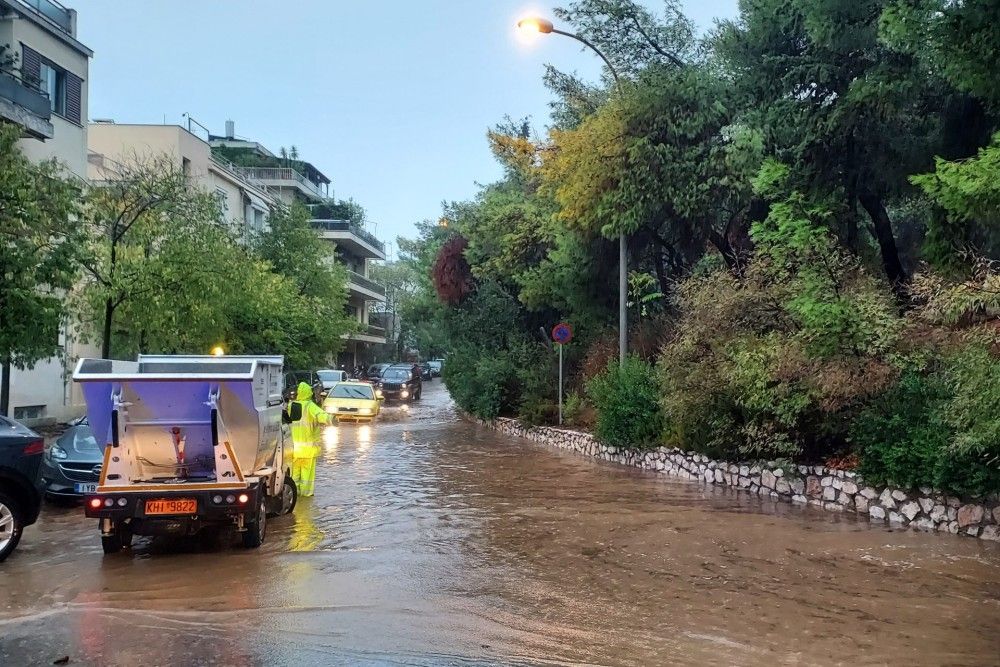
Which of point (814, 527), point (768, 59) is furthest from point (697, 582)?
point (768, 59)

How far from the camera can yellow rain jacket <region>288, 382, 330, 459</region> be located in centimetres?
1212

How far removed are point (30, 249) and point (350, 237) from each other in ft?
168

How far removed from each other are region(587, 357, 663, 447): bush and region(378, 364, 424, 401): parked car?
2890cm

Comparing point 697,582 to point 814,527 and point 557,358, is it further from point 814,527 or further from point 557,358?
point 557,358

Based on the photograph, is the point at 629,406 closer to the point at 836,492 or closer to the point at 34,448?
the point at 836,492

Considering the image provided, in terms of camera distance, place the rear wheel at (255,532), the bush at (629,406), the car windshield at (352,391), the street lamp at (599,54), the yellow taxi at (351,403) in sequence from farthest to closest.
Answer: the car windshield at (352,391) → the yellow taxi at (351,403) → the bush at (629,406) → the street lamp at (599,54) → the rear wheel at (255,532)

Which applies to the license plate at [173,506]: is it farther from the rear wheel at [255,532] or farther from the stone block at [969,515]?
the stone block at [969,515]

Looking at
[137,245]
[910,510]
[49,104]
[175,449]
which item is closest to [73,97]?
[49,104]

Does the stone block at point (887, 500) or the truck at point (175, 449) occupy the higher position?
the truck at point (175, 449)

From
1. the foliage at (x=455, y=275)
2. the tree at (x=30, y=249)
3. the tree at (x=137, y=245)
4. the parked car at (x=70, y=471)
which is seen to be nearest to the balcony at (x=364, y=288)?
the foliage at (x=455, y=275)

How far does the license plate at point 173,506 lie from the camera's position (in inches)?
342

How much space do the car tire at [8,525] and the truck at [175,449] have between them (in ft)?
2.39

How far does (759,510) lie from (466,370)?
71.3ft

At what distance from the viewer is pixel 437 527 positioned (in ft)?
35.8
